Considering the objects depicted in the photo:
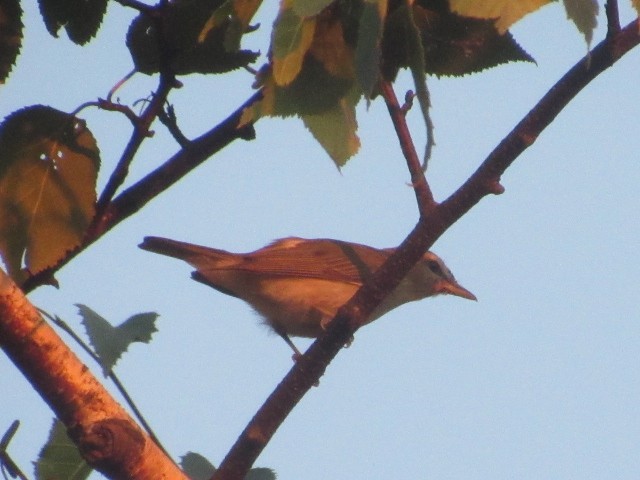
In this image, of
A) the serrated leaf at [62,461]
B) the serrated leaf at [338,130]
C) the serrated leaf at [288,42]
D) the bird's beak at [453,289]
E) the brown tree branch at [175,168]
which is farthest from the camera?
the bird's beak at [453,289]

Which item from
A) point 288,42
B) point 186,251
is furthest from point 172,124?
point 186,251

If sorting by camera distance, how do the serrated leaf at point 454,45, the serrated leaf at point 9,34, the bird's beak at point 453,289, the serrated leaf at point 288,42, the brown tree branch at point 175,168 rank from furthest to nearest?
the bird's beak at point 453,289
the brown tree branch at point 175,168
the serrated leaf at point 9,34
the serrated leaf at point 454,45
the serrated leaf at point 288,42

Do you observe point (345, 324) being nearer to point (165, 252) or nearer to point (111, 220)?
point (111, 220)

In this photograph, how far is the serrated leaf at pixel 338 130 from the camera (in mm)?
2121

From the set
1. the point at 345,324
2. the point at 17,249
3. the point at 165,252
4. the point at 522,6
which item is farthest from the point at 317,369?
the point at 165,252

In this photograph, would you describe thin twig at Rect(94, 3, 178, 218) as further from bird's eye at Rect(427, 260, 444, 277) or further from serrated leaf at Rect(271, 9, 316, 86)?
bird's eye at Rect(427, 260, 444, 277)

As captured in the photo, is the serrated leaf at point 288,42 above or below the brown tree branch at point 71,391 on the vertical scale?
above

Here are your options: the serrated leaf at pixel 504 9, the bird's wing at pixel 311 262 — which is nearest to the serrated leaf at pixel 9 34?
the serrated leaf at pixel 504 9

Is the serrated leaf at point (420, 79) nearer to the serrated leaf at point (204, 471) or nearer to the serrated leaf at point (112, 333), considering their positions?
the serrated leaf at point (112, 333)

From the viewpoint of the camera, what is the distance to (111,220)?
2.91 metres

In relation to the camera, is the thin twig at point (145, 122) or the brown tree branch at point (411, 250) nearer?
the brown tree branch at point (411, 250)

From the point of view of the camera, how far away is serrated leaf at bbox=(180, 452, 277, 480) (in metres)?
2.76

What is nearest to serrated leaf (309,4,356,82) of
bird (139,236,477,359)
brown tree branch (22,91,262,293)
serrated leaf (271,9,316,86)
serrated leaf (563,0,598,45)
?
serrated leaf (271,9,316,86)

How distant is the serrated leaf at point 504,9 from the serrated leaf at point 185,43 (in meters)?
1.03
